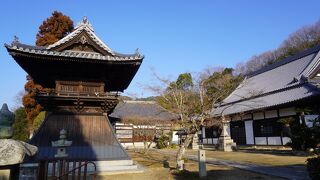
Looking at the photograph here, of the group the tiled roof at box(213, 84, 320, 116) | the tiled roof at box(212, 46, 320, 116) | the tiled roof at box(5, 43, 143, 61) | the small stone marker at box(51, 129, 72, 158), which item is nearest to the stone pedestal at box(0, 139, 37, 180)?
the small stone marker at box(51, 129, 72, 158)

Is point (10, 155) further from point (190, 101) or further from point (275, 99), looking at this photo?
point (275, 99)

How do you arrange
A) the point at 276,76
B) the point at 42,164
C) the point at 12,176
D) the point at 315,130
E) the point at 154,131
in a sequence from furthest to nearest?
the point at 154,131 < the point at 276,76 < the point at 42,164 < the point at 315,130 < the point at 12,176

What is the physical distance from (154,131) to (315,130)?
94.4 feet

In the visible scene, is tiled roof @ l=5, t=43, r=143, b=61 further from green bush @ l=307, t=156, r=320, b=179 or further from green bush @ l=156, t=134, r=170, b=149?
green bush @ l=156, t=134, r=170, b=149

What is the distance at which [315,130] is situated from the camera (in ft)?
25.1

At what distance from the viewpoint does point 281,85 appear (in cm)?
2612

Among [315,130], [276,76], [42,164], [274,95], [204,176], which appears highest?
[276,76]

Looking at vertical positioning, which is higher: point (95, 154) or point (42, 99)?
point (42, 99)

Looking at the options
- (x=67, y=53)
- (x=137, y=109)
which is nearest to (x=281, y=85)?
(x=67, y=53)

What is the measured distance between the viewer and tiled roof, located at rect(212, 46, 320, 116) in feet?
73.6

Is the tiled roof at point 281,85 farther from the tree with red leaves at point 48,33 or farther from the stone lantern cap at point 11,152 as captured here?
the tree with red leaves at point 48,33

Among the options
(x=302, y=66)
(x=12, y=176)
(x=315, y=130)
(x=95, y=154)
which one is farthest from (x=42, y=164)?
(x=302, y=66)

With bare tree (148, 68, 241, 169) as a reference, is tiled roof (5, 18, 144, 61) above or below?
above

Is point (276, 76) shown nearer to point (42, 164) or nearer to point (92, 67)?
point (92, 67)
